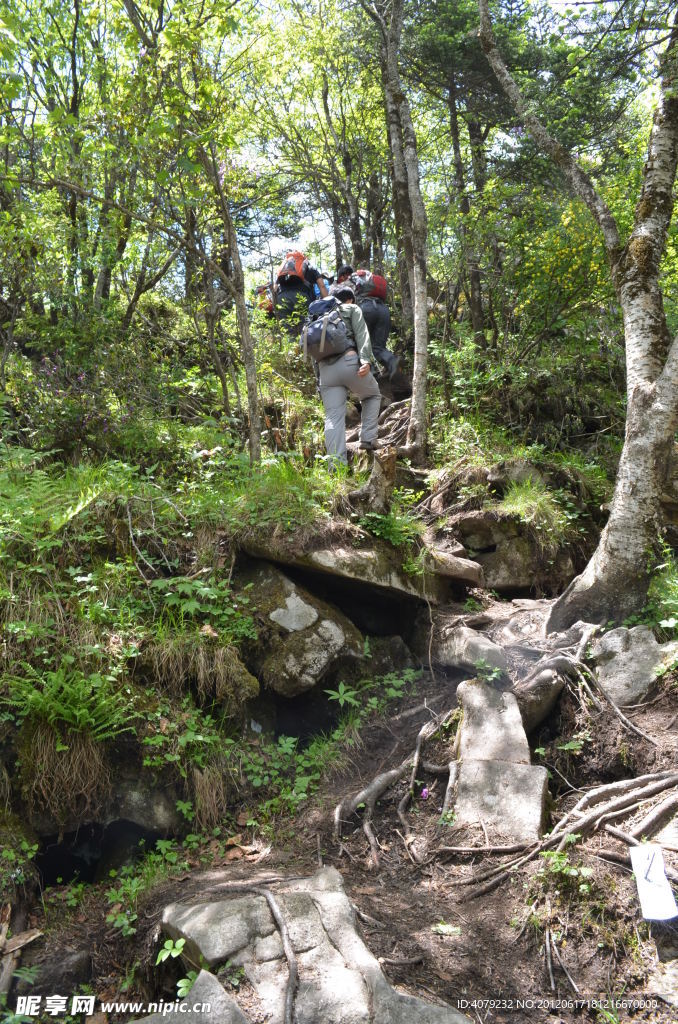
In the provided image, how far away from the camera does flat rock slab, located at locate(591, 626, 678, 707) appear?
498 cm

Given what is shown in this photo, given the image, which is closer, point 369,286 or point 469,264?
point 369,286

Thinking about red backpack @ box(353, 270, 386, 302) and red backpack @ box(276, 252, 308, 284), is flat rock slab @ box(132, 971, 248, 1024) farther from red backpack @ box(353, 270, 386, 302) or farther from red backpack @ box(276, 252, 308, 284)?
red backpack @ box(276, 252, 308, 284)

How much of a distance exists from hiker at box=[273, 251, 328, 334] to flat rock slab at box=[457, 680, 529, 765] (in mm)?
Answer: 7369

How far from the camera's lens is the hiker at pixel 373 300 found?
388 inches

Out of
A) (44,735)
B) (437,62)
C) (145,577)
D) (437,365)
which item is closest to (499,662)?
(145,577)

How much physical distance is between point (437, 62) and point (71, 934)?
14.1m

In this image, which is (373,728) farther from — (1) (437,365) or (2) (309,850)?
(1) (437,365)

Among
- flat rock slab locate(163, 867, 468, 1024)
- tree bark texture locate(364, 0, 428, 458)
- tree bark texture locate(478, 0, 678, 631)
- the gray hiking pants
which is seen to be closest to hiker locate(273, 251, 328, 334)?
tree bark texture locate(364, 0, 428, 458)

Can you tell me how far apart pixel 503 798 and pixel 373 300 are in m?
7.58

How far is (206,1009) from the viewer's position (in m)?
3.07

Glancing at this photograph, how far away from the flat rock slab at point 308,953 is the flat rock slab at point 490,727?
→ 4.89ft

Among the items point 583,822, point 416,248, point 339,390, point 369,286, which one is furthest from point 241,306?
point 583,822

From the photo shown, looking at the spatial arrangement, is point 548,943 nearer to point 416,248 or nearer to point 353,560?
point 353,560

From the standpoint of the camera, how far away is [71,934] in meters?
3.96
